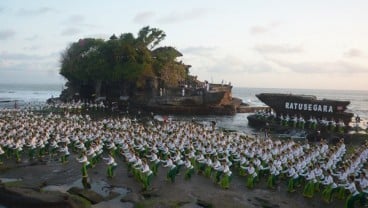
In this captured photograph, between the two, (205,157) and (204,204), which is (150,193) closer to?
(204,204)

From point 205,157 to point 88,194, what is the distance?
28.3 ft

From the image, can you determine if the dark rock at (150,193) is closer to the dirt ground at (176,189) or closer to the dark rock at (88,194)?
the dirt ground at (176,189)

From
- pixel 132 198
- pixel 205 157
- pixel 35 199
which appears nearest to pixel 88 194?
pixel 132 198

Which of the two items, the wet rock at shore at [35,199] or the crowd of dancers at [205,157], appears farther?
the crowd of dancers at [205,157]

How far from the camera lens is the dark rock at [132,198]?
20378mm

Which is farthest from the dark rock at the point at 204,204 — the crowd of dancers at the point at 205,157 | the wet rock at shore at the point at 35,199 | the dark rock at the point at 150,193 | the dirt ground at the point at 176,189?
the wet rock at shore at the point at 35,199

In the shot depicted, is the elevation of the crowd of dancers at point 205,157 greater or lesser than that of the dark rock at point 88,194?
greater

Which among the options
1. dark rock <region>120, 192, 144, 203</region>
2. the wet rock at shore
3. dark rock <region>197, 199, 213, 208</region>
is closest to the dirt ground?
dark rock <region>197, 199, 213, 208</region>

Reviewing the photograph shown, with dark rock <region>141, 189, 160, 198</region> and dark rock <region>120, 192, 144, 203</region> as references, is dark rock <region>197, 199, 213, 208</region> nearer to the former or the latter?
dark rock <region>141, 189, 160, 198</region>

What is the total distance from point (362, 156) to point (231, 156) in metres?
7.26

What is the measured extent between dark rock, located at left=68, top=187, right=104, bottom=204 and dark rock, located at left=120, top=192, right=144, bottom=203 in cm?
99

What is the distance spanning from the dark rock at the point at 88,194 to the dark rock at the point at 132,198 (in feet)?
3.25

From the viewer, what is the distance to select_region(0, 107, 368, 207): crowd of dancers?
22109 mm

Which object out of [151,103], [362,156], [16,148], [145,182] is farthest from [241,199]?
[151,103]
